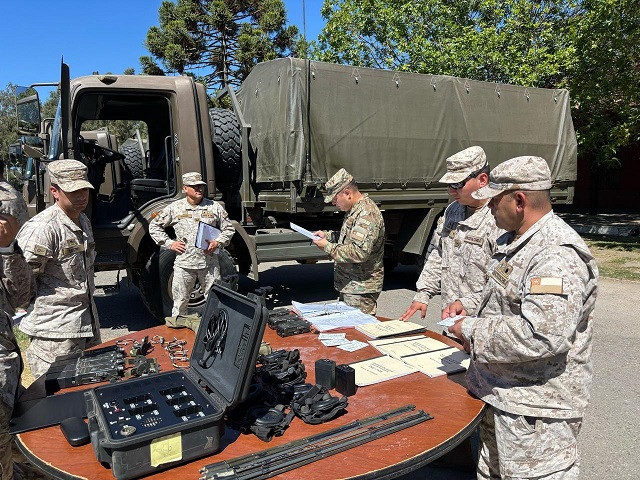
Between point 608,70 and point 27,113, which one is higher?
point 608,70

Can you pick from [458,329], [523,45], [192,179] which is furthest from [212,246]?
[523,45]

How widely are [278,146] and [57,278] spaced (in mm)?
3313

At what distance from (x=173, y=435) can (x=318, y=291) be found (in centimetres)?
599

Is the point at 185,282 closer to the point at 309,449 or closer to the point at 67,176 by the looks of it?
the point at 67,176

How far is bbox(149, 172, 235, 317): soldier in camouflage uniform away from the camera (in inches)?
184

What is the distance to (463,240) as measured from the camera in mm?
2900

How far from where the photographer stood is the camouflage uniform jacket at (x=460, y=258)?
277cm

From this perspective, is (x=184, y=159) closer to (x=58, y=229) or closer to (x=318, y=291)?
(x=58, y=229)

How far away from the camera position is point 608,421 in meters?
3.47

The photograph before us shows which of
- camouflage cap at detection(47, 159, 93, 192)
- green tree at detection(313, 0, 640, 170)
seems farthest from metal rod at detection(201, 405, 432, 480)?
green tree at detection(313, 0, 640, 170)

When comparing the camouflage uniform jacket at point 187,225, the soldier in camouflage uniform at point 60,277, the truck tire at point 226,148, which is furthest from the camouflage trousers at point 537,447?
the truck tire at point 226,148

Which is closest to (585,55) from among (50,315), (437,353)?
(437,353)

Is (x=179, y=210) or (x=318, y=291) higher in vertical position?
(x=179, y=210)

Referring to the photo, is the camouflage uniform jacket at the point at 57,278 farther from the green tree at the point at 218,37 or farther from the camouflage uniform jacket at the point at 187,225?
the green tree at the point at 218,37
